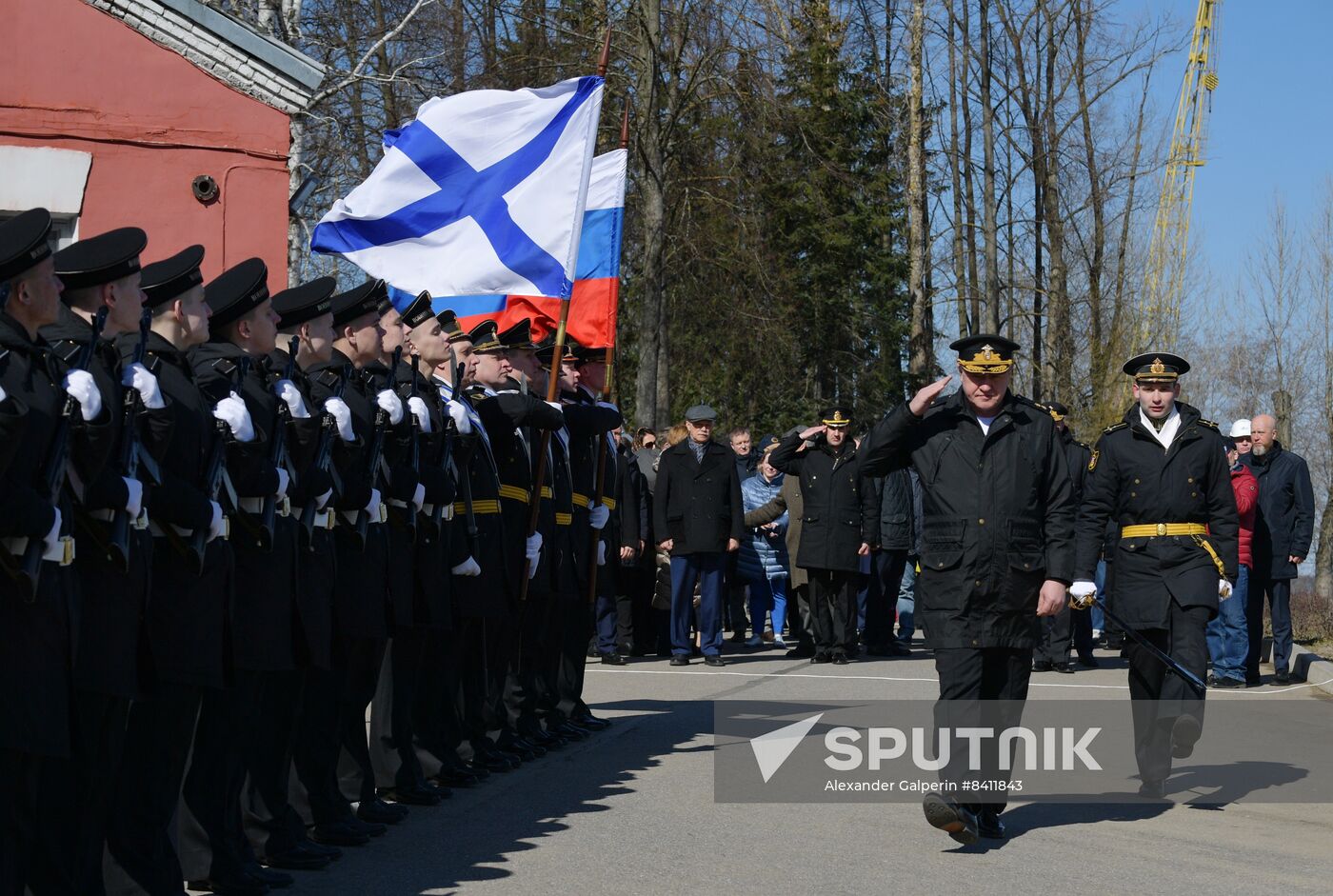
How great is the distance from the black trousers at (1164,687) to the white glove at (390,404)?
3863mm

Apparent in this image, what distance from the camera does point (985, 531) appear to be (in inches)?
302

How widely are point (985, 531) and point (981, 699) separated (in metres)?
0.71

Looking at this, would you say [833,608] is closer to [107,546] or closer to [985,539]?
[985,539]

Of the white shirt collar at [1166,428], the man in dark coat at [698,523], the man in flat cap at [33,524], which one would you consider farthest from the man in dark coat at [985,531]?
the man in dark coat at [698,523]

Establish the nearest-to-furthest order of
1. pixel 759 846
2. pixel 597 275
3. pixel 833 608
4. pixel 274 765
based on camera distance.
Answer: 1. pixel 274 765
2. pixel 759 846
3. pixel 597 275
4. pixel 833 608

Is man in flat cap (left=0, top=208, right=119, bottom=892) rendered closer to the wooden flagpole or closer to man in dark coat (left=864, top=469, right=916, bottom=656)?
A: the wooden flagpole

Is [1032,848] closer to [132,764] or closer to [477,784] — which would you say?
[477,784]

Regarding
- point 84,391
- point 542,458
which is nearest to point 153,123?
point 542,458

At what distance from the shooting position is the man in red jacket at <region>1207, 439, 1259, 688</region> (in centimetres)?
1452

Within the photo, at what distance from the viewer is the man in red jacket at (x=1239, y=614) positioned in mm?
14525

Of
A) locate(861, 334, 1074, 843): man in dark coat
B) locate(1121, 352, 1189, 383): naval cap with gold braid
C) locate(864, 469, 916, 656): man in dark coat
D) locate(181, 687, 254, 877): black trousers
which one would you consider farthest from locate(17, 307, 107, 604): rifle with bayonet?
locate(864, 469, 916, 656): man in dark coat

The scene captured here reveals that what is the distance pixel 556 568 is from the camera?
991 cm

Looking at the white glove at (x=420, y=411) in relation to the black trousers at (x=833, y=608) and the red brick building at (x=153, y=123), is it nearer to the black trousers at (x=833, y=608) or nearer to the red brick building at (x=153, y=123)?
the red brick building at (x=153, y=123)

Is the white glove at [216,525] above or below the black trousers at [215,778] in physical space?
above
